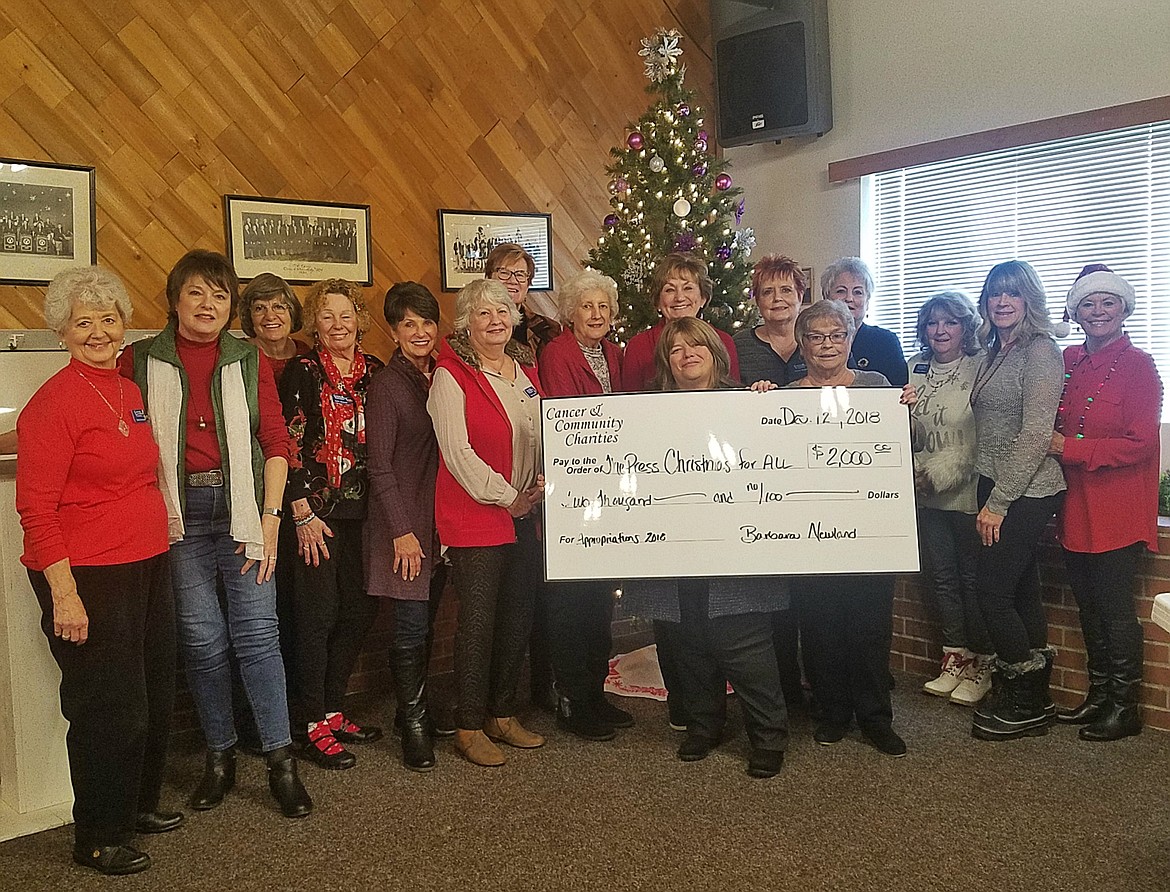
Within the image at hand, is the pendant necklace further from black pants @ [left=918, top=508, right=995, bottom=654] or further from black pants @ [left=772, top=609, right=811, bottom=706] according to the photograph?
black pants @ [left=918, top=508, right=995, bottom=654]

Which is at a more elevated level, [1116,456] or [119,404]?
[119,404]

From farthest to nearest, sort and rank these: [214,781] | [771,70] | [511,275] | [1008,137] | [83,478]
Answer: [771,70] → [1008,137] → [511,275] → [214,781] → [83,478]

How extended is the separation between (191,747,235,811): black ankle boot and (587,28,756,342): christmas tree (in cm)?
239

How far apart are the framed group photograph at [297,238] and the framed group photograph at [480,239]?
1.22 ft

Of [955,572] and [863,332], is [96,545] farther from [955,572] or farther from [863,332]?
[955,572]

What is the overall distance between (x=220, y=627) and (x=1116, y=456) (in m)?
2.73

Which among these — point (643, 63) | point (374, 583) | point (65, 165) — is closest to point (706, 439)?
point (374, 583)

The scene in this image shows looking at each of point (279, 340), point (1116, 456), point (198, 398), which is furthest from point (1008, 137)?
point (198, 398)

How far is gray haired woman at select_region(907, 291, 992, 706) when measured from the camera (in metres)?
3.43

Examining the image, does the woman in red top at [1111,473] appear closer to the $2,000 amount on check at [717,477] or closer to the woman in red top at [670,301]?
the $2,000 amount on check at [717,477]

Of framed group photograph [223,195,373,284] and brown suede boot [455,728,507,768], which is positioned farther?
framed group photograph [223,195,373,284]

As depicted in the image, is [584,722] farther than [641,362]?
No

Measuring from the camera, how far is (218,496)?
2711mm

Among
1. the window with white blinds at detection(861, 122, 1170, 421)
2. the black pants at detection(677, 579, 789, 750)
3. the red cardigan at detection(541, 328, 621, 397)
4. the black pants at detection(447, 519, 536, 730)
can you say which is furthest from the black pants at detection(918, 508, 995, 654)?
the black pants at detection(447, 519, 536, 730)
